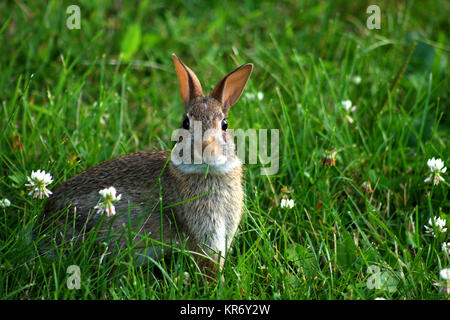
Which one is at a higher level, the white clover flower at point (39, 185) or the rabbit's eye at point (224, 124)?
the rabbit's eye at point (224, 124)

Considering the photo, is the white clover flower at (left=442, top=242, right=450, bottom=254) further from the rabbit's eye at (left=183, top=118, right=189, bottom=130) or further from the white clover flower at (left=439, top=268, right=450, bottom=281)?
the rabbit's eye at (left=183, top=118, right=189, bottom=130)

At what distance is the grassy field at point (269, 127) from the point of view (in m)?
3.35

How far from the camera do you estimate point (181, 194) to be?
3.71m

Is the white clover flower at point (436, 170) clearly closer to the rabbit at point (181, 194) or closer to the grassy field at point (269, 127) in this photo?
the grassy field at point (269, 127)

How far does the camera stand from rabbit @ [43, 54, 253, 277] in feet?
11.6

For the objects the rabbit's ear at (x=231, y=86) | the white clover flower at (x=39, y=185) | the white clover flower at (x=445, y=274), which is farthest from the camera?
the rabbit's ear at (x=231, y=86)

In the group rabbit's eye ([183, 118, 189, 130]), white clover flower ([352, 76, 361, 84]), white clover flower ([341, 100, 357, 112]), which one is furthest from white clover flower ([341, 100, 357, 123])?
rabbit's eye ([183, 118, 189, 130])

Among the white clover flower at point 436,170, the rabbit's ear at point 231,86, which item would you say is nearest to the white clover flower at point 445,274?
the white clover flower at point 436,170

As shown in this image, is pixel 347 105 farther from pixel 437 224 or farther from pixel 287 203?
pixel 437 224

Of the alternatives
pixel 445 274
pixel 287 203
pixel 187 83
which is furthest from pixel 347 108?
pixel 445 274

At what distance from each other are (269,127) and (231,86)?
0.93m

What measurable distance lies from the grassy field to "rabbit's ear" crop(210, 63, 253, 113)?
54 centimetres

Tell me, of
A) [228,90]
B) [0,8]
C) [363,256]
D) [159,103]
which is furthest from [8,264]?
[0,8]
